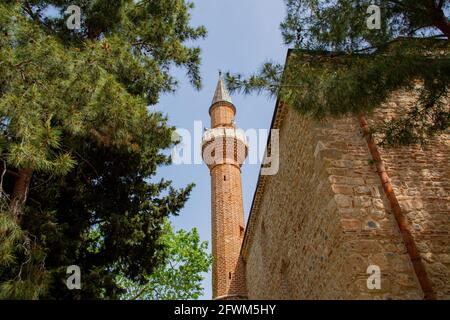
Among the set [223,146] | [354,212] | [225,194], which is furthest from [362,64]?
[223,146]

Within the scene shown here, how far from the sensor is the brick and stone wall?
216 inches

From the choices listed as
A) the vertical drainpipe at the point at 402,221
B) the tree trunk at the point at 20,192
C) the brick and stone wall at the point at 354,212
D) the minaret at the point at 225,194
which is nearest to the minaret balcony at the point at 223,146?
the minaret at the point at 225,194

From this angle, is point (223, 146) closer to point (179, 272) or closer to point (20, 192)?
point (179, 272)

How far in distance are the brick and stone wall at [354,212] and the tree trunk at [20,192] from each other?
4.52 meters

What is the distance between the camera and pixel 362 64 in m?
5.36

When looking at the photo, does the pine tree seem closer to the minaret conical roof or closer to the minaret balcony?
the minaret balcony

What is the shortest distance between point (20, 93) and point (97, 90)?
95 cm

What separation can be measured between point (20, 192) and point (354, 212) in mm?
4925

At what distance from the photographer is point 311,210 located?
6988 millimetres

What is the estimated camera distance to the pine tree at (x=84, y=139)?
4.96 metres

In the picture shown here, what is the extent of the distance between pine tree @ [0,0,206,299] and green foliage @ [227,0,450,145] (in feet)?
6.84

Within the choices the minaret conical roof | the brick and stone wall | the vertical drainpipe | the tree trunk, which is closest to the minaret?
the minaret conical roof
